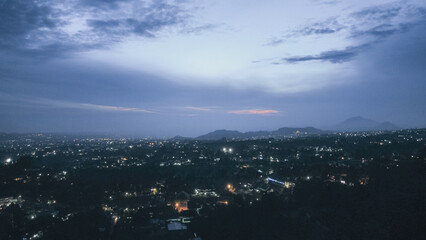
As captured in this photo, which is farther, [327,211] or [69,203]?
[69,203]

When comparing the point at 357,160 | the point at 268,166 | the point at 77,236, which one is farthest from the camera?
the point at 268,166

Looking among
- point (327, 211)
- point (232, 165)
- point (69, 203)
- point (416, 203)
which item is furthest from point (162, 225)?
point (232, 165)

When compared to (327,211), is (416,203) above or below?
above

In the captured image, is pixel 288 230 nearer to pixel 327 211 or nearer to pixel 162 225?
pixel 327 211

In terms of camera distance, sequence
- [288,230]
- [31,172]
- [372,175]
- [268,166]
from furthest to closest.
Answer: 1. [268,166]
2. [31,172]
3. [372,175]
4. [288,230]

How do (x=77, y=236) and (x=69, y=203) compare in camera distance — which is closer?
(x=77, y=236)

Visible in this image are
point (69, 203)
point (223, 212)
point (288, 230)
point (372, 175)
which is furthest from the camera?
point (372, 175)

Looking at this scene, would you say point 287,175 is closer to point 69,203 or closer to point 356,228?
point 356,228

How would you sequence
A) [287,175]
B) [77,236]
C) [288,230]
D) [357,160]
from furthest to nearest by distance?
[357,160]
[287,175]
[288,230]
[77,236]

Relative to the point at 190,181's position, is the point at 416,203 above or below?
above

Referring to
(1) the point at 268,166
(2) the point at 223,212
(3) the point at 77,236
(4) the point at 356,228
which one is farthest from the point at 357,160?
(3) the point at 77,236
